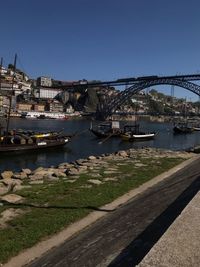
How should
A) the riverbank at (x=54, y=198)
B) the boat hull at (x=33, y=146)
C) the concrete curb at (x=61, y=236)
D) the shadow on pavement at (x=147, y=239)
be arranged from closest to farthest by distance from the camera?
the shadow on pavement at (x=147, y=239), the concrete curb at (x=61, y=236), the riverbank at (x=54, y=198), the boat hull at (x=33, y=146)

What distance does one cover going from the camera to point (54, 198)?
12.4 m

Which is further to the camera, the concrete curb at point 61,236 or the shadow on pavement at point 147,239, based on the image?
the concrete curb at point 61,236

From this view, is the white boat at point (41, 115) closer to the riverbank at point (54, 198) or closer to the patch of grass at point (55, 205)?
the riverbank at point (54, 198)

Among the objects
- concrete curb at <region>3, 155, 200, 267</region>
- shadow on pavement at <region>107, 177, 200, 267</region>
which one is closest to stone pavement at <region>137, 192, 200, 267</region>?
shadow on pavement at <region>107, 177, 200, 267</region>

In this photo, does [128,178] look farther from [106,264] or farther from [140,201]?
[106,264]

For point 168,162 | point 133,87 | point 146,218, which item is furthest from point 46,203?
point 133,87

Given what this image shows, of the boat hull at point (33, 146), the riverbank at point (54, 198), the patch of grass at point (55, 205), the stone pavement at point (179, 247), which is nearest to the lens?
the stone pavement at point (179, 247)

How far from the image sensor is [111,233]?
9.07 metres

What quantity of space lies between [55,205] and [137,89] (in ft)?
416

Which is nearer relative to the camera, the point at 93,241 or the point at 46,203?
the point at 93,241

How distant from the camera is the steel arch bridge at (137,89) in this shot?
126 m

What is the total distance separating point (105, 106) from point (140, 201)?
148 meters

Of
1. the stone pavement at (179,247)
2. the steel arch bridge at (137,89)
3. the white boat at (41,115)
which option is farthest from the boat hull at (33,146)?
the white boat at (41,115)

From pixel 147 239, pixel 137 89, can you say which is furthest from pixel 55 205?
pixel 137 89
